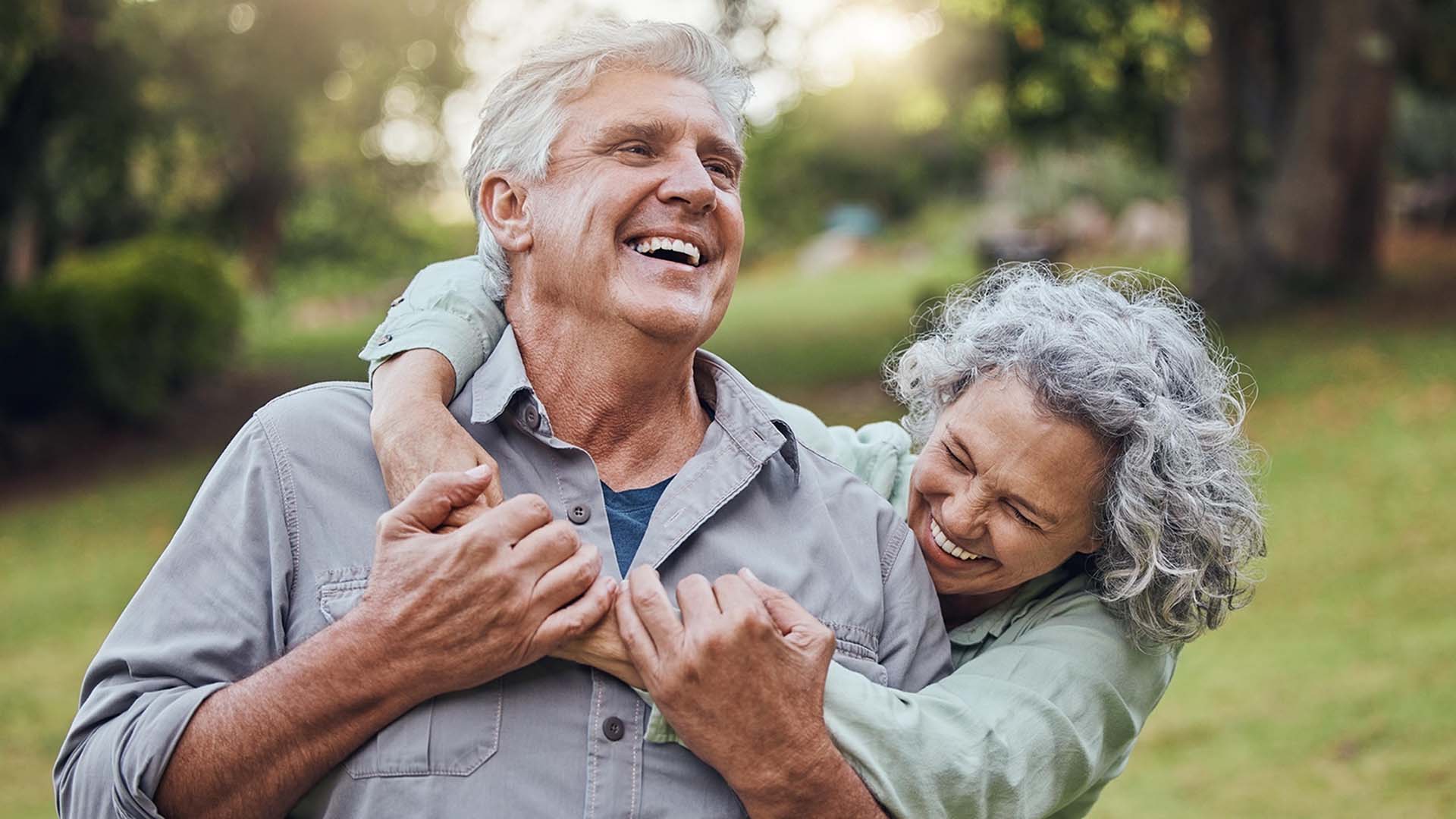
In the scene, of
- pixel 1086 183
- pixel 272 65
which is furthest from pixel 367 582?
pixel 1086 183

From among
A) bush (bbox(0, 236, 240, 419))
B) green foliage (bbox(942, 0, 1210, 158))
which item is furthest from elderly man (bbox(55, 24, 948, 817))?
bush (bbox(0, 236, 240, 419))

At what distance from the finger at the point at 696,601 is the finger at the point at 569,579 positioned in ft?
0.35

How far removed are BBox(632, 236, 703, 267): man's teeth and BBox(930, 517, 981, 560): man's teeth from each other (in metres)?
0.65

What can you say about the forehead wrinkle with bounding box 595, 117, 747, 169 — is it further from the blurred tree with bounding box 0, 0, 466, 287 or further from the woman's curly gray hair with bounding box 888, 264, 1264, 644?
the blurred tree with bounding box 0, 0, 466, 287

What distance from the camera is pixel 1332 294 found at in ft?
46.2

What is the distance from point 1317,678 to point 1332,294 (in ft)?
28.7

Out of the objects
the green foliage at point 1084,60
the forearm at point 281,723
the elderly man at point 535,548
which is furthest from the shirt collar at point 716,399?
the green foliage at point 1084,60

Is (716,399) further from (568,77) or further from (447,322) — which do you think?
(568,77)

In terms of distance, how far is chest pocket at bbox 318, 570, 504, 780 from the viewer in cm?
197

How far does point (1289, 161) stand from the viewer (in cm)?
1423

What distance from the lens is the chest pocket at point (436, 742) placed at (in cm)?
197

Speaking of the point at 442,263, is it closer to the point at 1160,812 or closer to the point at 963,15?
the point at 1160,812

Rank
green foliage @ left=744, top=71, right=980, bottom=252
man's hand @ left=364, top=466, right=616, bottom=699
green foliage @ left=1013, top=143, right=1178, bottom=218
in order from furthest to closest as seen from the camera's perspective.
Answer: green foliage @ left=744, top=71, right=980, bottom=252 < green foliage @ left=1013, top=143, right=1178, bottom=218 < man's hand @ left=364, top=466, right=616, bottom=699

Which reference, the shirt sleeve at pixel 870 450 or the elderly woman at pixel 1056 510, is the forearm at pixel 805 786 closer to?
the elderly woman at pixel 1056 510
